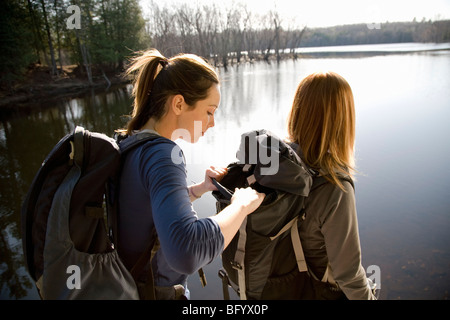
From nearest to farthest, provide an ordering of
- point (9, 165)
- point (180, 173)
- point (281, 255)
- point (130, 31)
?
point (180, 173) < point (281, 255) < point (9, 165) < point (130, 31)

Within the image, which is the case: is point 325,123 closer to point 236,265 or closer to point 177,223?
point 236,265

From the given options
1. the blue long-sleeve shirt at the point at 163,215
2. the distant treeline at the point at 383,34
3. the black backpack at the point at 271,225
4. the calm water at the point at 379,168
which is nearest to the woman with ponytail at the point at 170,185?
the blue long-sleeve shirt at the point at 163,215

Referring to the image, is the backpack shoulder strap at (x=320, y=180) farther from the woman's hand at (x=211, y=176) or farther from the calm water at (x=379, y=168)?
the calm water at (x=379, y=168)

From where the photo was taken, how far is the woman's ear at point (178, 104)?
3.72 feet

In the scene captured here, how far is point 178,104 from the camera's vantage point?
115 cm

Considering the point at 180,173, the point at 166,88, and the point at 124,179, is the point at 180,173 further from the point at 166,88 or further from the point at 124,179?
the point at 166,88

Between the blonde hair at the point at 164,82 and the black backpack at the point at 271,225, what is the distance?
0.30 metres

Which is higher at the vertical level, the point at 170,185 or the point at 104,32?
the point at 104,32

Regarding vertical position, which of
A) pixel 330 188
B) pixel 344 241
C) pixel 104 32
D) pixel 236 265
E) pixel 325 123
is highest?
pixel 104 32

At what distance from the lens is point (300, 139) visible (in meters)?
1.45

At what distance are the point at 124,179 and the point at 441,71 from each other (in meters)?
20.5

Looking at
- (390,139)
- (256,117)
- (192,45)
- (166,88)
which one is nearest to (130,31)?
(192,45)

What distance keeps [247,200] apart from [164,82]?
1.94ft

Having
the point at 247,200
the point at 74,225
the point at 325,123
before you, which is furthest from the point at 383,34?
the point at 74,225
